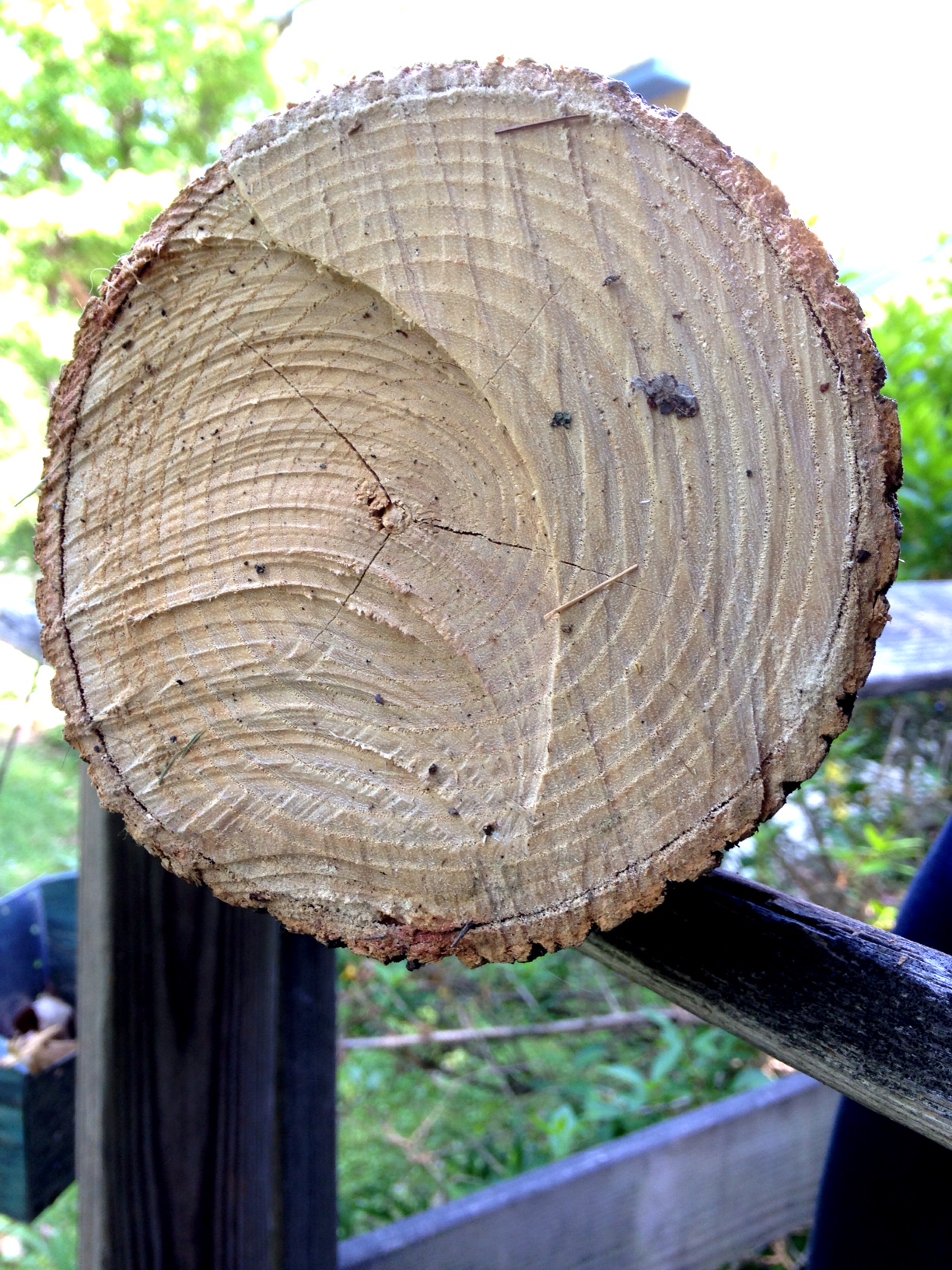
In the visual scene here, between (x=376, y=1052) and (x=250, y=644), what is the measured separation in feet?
8.79

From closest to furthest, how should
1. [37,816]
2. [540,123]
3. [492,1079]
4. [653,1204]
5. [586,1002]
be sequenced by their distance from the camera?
[540,123] → [653,1204] → [492,1079] → [586,1002] → [37,816]

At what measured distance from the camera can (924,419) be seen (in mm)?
2320

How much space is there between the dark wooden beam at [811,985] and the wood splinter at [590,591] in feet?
0.80

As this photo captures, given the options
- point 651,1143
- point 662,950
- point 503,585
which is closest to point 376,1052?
point 651,1143

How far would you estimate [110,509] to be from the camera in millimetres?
761

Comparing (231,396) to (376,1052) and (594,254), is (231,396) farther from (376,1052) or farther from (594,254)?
(376,1052)

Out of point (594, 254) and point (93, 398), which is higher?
point (594, 254)

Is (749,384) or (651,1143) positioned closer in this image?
(749,384)

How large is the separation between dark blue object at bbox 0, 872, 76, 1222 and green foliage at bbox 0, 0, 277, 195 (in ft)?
21.3

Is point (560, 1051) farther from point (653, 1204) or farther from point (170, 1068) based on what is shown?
point (170, 1068)

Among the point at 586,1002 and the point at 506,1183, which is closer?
the point at 506,1183

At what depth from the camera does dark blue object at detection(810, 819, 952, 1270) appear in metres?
1.22

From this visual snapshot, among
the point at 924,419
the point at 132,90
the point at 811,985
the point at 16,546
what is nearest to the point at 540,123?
the point at 811,985

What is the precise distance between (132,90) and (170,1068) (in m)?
7.32
